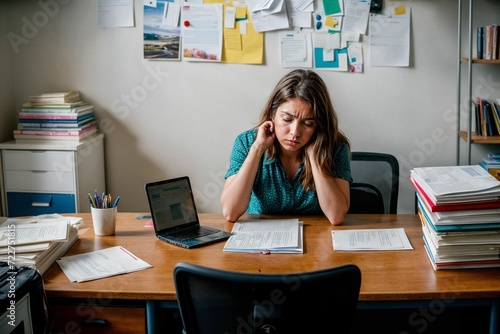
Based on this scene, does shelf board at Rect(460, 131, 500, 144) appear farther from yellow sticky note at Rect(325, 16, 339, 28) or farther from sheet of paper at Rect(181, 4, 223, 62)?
sheet of paper at Rect(181, 4, 223, 62)

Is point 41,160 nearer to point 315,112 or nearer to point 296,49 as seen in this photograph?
point 296,49

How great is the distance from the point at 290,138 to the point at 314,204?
290 millimetres

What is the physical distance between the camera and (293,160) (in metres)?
2.52

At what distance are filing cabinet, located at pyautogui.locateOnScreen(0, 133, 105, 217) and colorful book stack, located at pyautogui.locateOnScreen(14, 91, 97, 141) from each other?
45 mm

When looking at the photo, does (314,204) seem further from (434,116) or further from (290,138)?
(434,116)

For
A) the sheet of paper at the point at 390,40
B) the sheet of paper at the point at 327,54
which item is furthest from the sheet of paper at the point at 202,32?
the sheet of paper at the point at 390,40

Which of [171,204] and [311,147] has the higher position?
[311,147]

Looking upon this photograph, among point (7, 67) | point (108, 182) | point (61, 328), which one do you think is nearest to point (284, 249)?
point (61, 328)

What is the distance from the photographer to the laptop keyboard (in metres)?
2.13

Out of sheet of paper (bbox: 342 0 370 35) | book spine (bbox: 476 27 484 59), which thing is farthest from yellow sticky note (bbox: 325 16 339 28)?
book spine (bbox: 476 27 484 59)

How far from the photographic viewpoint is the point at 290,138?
236 centimetres

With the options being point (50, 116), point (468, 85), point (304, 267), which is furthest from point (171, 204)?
point (468, 85)

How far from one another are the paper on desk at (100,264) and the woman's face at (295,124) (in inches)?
29.8

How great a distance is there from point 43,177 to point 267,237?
1.70 meters
